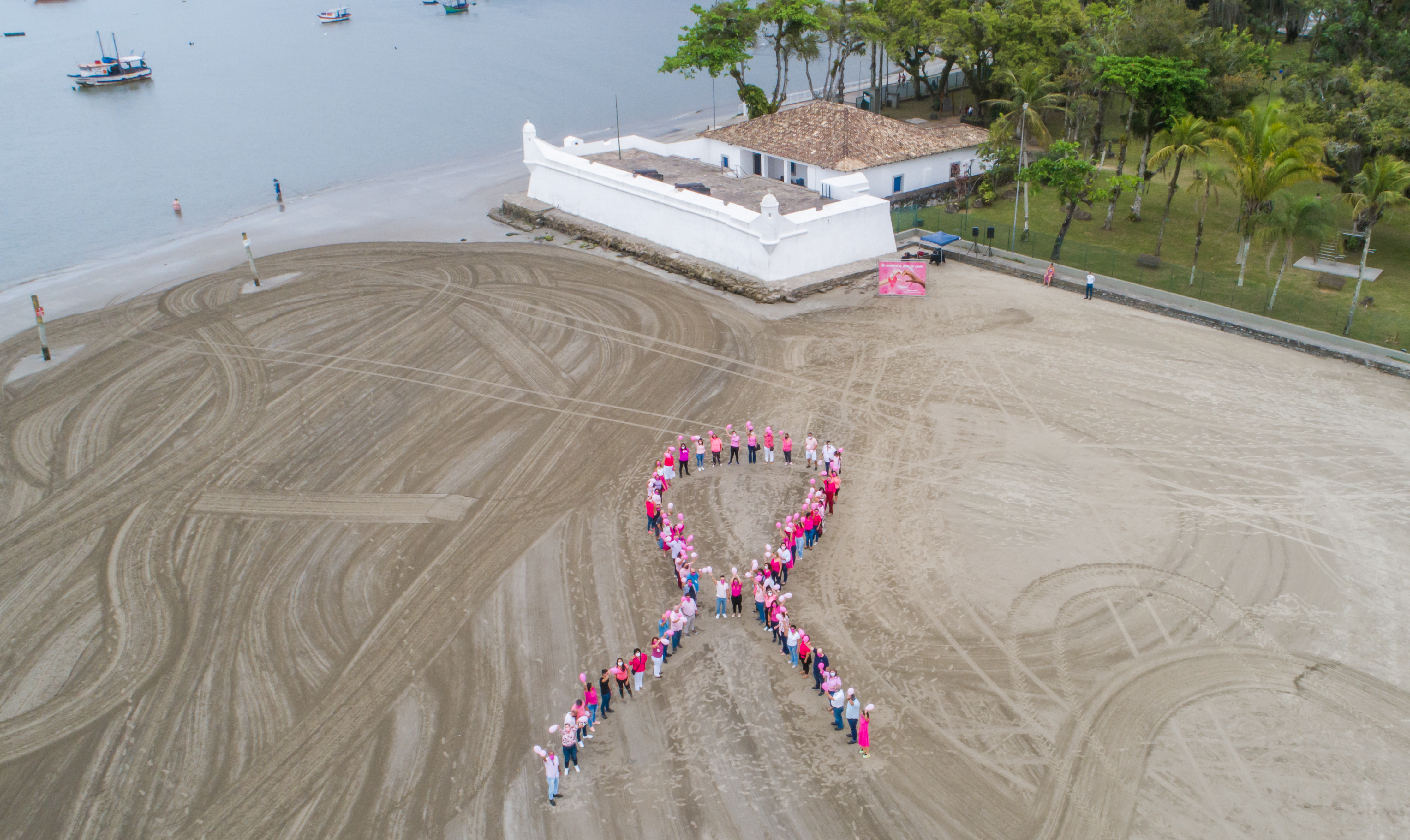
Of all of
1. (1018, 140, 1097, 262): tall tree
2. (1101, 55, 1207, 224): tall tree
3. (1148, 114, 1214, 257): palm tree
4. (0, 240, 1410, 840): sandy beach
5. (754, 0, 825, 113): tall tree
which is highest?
(754, 0, 825, 113): tall tree

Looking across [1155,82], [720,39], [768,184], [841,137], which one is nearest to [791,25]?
[720,39]

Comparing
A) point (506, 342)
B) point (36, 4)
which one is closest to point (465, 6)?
point (36, 4)

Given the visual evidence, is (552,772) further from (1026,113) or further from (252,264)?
(1026,113)

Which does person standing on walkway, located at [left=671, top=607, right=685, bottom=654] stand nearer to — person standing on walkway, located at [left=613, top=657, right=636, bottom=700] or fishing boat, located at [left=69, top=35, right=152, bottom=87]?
person standing on walkway, located at [left=613, top=657, right=636, bottom=700]

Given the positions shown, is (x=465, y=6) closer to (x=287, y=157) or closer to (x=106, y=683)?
(x=287, y=157)

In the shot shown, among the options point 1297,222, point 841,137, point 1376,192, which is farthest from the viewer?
point 841,137

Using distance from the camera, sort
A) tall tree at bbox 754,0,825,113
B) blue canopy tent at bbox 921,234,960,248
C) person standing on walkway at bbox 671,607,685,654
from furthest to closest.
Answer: tall tree at bbox 754,0,825,113 → blue canopy tent at bbox 921,234,960,248 → person standing on walkway at bbox 671,607,685,654

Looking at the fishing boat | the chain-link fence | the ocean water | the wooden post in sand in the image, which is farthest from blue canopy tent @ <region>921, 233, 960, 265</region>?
the fishing boat
